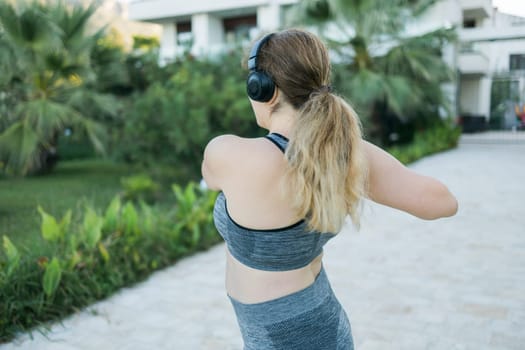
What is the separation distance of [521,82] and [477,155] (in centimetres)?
670

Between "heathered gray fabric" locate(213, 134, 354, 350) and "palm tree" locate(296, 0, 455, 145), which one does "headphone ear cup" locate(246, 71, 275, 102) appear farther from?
"palm tree" locate(296, 0, 455, 145)

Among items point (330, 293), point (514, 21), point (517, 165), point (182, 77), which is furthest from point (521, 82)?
point (330, 293)

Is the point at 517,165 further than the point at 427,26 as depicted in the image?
No

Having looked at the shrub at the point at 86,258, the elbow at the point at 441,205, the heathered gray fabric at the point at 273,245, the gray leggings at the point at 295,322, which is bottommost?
the shrub at the point at 86,258

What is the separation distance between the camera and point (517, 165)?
Answer: 38.6 feet

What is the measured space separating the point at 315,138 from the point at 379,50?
562 inches

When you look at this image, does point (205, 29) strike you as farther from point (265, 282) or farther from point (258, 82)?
point (265, 282)

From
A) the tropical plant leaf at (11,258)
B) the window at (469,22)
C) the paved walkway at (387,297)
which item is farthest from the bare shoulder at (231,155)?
the window at (469,22)

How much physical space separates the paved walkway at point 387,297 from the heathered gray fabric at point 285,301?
1324 mm

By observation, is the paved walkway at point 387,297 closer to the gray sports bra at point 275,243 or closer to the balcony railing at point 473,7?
the gray sports bra at point 275,243

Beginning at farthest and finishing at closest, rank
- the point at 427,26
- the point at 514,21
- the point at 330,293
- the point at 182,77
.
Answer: the point at 514,21
the point at 427,26
the point at 182,77
the point at 330,293

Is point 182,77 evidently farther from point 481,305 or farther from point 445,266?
point 481,305

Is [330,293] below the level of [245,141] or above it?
below

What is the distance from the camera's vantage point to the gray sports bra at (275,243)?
4.02ft
